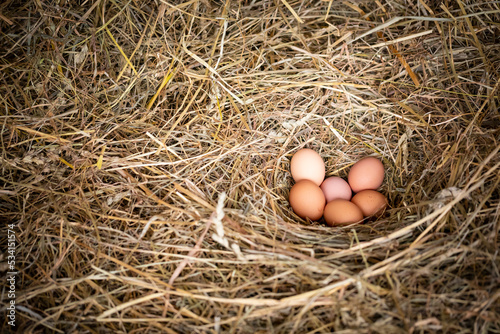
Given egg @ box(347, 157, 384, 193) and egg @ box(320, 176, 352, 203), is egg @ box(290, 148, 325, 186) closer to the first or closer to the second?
egg @ box(320, 176, 352, 203)

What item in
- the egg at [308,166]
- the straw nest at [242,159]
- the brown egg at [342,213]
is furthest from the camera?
the egg at [308,166]

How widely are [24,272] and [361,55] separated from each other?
166 cm

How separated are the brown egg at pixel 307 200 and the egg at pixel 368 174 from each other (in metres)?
0.19

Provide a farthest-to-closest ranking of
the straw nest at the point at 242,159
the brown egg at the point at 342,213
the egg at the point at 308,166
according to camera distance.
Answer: the egg at the point at 308,166
the brown egg at the point at 342,213
the straw nest at the point at 242,159

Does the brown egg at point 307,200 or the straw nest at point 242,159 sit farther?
the brown egg at point 307,200

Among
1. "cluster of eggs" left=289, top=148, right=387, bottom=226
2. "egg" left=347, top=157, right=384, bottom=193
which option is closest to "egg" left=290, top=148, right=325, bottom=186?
"cluster of eggs" left=289, top=148, right=387, bottom=226

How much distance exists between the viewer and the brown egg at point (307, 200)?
5.18ft

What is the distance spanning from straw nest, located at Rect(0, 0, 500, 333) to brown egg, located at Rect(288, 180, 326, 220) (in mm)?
74

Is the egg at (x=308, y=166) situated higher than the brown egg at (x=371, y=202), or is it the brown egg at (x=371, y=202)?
the egg at (x=308, y=166)

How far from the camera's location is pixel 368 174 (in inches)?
64.6

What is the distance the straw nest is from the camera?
1.17m

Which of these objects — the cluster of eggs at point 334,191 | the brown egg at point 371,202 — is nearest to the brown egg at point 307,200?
the cluster of eggs at point 334,191

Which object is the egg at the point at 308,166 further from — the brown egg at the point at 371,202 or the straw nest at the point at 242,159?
the brown egg at the point at 371,202

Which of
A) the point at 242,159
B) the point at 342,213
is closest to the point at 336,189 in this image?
the point at 342,213
